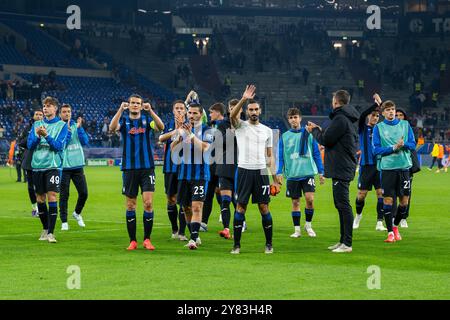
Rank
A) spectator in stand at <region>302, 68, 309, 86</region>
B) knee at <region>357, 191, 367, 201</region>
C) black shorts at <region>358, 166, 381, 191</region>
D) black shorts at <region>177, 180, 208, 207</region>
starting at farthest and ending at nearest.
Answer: spectator in stand at <region>302, 68, 309, 86</region> < knee at <region>357, 191, 367, 201</region> < black shorts at <region>358, 166, 381, 191</region> < black shorts at <region>177, 180, 208, 207</region>

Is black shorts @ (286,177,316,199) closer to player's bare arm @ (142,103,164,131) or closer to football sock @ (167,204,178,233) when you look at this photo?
football sock @ (167,204,178,233)

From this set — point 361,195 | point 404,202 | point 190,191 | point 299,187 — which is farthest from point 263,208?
point 361,195

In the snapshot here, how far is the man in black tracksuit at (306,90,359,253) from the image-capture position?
15.9m

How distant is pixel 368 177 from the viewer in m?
19.6

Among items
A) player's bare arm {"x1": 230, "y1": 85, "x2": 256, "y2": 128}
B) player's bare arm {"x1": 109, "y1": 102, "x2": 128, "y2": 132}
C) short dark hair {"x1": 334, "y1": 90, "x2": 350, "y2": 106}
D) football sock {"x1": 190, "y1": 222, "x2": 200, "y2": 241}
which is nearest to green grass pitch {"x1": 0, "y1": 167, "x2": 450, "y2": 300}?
football sock {"x1": 190, "y1": 222, "x2": 200, "y2": 241}

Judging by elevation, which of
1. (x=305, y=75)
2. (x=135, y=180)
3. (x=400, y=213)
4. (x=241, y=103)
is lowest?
(x=400, y=213)

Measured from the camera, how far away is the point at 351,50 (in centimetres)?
7769

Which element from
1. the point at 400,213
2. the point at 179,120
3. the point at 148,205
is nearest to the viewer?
the point at 148,205

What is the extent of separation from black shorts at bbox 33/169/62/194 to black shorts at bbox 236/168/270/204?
143 inches

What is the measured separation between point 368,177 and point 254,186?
194 inches

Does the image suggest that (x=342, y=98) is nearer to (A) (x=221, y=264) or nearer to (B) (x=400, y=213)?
(B) (x=400, y=213)

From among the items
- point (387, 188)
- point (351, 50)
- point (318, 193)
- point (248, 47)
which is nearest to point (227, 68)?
point (248, 47)

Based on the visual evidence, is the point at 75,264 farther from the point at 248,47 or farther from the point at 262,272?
the point at 248,47
